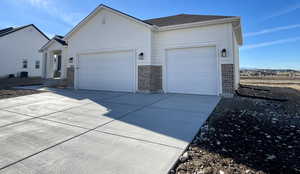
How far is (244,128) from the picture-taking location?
3.21 metres

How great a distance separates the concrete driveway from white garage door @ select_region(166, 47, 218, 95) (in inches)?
143

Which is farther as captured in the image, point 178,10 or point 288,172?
point 178,10

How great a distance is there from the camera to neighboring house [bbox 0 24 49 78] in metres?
16.4

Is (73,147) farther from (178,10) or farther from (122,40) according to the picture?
(178,10)

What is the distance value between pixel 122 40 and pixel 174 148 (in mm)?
7611

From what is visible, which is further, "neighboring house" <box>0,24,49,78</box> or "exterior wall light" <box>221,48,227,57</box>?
"neighboring house" <box>0,24,49,78</box>

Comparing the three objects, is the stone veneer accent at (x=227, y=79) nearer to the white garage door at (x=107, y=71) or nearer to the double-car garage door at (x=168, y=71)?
the double-car garage door at (x=168, y=71)

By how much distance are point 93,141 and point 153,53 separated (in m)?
6.46

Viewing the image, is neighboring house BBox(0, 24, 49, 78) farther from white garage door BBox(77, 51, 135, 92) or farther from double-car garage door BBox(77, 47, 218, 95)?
double-car garage door BBox(77, 47, 218, 95)

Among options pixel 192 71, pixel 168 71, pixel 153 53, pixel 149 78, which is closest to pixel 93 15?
pixel 153 53

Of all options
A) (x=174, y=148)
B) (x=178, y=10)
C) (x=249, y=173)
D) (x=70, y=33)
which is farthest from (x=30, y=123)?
(x=178, y=10)

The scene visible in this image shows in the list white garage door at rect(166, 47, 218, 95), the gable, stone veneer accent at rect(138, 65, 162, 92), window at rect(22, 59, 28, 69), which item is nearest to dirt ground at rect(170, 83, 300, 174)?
white garage door at rect(166, 47, 218, 95)

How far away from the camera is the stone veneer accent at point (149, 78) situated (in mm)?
8055

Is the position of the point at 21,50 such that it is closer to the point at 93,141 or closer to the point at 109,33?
the point at 109,33
